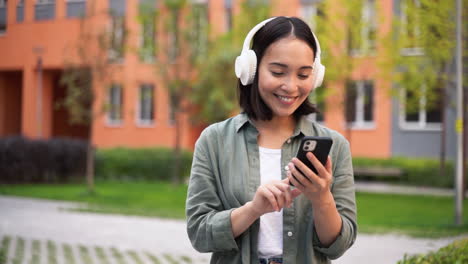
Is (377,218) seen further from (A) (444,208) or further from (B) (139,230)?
(B) (139,230)

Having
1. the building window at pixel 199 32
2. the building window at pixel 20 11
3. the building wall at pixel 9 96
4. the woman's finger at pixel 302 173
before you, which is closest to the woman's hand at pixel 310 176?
the woman's finger at pixel 302 173

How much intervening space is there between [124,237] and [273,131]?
27.4 feet

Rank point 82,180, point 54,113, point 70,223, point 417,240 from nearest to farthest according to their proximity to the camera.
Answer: point 417,240
point 70,223
point 82,180
point 54,113

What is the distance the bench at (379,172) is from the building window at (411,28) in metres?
6.62

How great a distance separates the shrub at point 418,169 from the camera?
71.7 feet

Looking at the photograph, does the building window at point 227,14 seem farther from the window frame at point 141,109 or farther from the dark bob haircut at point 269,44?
the dark bob haircut at point 269,44

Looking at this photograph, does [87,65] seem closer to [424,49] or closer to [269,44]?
[424,49]

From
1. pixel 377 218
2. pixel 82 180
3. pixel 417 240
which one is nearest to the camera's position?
pixel 417 240

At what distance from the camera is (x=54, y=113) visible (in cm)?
2520

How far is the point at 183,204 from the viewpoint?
16.0m

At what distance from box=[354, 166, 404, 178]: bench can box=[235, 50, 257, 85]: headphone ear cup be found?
2172 cm

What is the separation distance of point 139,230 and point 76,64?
26.6 ft

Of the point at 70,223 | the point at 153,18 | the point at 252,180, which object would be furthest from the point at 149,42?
the point at 252,180

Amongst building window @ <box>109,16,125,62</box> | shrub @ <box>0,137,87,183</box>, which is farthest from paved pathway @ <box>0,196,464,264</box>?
shrub @ <box>0,137,87,183</box>
